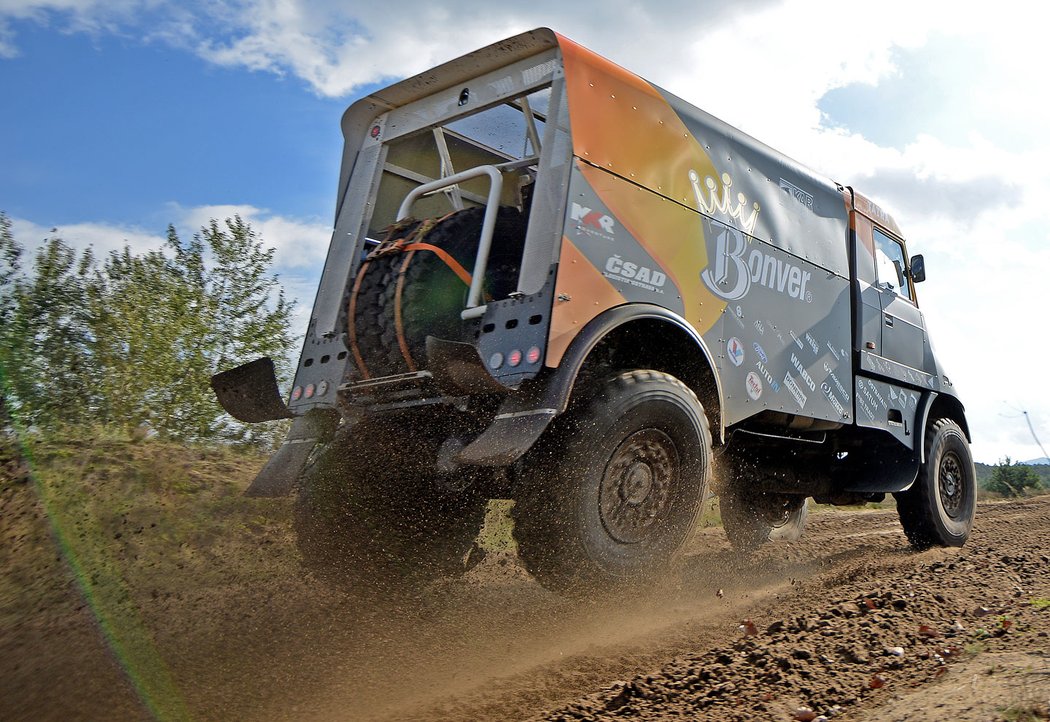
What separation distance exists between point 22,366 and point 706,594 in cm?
583

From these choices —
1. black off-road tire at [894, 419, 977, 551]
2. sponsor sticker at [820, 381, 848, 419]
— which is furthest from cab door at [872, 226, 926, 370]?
sponsor sticker at [820, 381, 848, 419]

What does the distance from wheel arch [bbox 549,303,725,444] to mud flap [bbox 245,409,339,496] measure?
61.8 inches

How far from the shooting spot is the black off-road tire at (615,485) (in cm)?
368

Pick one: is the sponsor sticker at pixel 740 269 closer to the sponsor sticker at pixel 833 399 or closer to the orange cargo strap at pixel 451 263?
the sponsor sticker at pixel 833 399

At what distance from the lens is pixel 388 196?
521 cm

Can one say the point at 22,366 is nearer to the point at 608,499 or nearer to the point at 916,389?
the point at 608,499

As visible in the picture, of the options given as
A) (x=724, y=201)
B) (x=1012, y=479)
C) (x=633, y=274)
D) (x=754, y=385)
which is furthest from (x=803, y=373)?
(x=1012, y=479)

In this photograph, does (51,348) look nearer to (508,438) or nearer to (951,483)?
(508,438)

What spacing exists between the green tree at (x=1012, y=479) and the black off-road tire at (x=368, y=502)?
60.1ft

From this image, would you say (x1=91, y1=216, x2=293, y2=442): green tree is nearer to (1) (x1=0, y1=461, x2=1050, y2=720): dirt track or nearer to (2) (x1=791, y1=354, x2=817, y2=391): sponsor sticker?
(1) (x1=0, y1=461, x2=1050, y2=720): dirt track

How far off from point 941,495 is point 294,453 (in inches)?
227

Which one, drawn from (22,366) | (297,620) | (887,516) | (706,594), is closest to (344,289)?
(297,620)

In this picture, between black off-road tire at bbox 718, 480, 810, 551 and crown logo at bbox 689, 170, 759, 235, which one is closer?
crown logo at bbox 689, 170, 759, 235

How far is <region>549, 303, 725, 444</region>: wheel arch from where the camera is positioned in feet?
13.3
